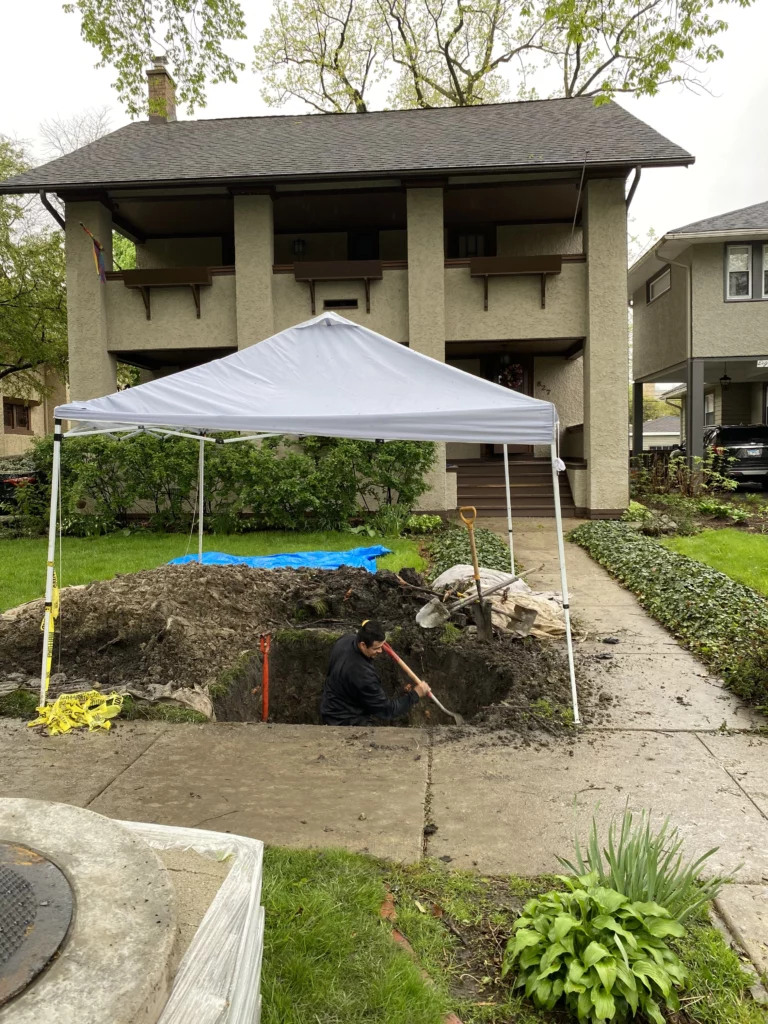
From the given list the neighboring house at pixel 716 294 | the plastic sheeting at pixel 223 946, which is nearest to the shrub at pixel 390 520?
Result: the neighboring house at pixel 716 294

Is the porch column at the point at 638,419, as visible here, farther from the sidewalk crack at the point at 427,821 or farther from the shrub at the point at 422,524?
the sidewalk crack at the point at 427,821

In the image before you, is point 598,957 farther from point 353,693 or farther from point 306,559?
point 306,559

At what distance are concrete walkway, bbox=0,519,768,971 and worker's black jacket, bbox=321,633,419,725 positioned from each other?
0.56 m

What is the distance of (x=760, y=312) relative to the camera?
1786 centimetres

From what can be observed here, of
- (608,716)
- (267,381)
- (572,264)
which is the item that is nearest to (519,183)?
(572,264)

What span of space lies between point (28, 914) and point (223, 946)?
51cm

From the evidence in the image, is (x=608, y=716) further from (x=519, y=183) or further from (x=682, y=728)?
(x=519, y=183)

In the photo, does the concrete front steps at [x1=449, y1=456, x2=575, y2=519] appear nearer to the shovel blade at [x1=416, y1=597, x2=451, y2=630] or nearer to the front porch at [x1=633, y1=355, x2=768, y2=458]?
the front porch at [x1=633, y1=355, x2=768, y2=458]

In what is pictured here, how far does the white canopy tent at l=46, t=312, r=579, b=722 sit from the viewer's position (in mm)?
5121

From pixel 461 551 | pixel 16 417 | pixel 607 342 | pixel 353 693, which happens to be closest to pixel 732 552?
pixel 461 551

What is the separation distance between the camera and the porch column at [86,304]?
15148 mm

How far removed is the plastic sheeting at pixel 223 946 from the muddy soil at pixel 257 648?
2763 millimetres

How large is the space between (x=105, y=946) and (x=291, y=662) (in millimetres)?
4830

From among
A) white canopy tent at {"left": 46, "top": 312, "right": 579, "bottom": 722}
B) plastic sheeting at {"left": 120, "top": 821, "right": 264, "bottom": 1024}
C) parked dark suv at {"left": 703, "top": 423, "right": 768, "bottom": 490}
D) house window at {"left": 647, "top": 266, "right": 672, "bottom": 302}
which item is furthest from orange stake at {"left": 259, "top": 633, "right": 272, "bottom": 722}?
house window at {"left": 647, "top": 266, "right": 672, "bottom": 302}
